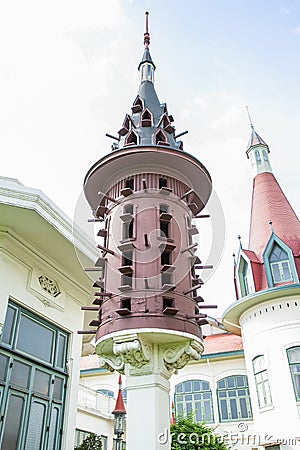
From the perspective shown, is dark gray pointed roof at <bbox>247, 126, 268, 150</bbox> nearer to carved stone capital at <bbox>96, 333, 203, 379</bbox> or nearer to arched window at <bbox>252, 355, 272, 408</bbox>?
arched window at <bbox>252, 355, 272, 408</bbox>

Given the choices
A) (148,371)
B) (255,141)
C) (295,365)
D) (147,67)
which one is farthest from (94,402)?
(255,141)

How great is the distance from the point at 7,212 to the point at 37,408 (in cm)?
363

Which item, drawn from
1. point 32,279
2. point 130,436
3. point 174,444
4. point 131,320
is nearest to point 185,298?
point 131,320

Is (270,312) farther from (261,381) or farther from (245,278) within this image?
(261,381)

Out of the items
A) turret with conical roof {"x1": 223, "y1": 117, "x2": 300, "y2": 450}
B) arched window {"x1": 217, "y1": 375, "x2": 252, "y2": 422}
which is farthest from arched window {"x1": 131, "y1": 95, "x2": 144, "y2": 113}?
arched window {"x1": 217, "y1": 375, "x2": 252, "y2": 422}

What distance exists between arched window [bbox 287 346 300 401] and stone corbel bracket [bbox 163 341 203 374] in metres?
9.04

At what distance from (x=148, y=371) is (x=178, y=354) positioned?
593 millimetres

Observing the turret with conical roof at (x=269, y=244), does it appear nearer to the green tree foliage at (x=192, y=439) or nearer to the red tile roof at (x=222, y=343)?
the red tile roof at (x=222, y=343)

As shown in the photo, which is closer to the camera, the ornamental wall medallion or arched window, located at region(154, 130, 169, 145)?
the ornamental wall medallion

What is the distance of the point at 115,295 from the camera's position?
7.50 m

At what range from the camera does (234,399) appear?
1908cm

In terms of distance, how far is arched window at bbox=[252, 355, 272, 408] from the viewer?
50.1 feet

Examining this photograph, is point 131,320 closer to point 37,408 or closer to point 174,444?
point 37,408

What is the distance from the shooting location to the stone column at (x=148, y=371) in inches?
259
